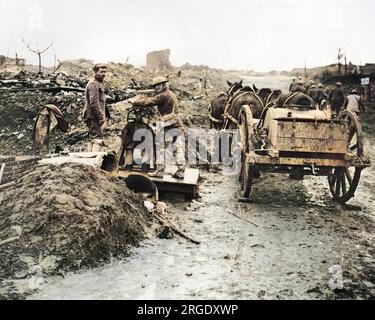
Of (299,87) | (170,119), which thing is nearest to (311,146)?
(170,119)

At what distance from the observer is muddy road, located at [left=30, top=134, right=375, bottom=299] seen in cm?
428

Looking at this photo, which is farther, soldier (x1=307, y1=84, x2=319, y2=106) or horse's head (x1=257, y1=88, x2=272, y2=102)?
soldier (x1=307, y1=84, x2=319, y2=106)

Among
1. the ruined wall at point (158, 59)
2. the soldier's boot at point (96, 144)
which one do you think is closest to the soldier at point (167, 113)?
the soldier's boot at point (96, 144)

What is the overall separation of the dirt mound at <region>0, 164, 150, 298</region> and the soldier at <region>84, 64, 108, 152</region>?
168 cm

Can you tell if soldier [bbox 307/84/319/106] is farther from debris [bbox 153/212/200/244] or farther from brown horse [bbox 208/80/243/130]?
debris [bbox 153/212/200/244]

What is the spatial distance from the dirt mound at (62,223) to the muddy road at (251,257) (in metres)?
0.24

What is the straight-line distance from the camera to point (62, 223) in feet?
16.4

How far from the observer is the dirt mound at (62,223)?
15.1 ft

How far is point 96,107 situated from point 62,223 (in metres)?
3.13

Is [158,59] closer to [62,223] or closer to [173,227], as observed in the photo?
[173,227]

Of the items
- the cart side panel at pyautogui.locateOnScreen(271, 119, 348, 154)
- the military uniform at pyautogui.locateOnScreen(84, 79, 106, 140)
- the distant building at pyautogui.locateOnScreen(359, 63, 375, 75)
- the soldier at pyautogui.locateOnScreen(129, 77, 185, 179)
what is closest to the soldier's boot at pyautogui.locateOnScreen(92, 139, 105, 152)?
the military uniform at pyautogui.locateOnScreen(84, 79, 106, 140)

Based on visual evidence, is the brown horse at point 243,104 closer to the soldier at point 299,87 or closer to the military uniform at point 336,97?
the soldier at point 299,87
